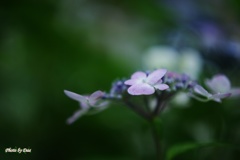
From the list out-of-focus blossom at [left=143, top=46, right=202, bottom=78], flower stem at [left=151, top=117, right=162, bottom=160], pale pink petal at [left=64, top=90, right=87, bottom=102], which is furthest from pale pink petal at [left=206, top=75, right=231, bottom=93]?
out-of-focus blossom at [left=143, top=46, right=202, bottom=78]

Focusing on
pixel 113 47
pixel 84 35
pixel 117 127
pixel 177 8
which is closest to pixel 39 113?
pixel 117 127

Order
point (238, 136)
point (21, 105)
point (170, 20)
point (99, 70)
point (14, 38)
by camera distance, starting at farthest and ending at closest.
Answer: point (170, 20) → point (99, 70) → point (14, 38) → point (21, 105) → point (238, 136)

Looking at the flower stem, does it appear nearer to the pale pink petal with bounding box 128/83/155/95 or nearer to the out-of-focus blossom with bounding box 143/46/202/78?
the pale pink petal with bounding box 128/83/155/95

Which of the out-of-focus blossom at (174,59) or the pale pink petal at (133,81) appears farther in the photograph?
the out-of-focus blossom at (174,59)

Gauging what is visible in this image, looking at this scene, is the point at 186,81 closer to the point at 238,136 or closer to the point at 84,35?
the point at 238,136

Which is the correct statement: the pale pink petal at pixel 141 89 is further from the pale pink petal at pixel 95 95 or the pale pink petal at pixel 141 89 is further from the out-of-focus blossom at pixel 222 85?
the out-of-focus blossom at pixel 222 85

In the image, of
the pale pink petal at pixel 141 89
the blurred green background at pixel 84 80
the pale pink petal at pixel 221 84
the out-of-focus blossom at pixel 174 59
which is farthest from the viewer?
the out-of-focus blossom at pixel 174 59

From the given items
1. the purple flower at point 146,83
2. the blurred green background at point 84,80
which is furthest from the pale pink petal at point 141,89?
the blurred green background at point 84,80
